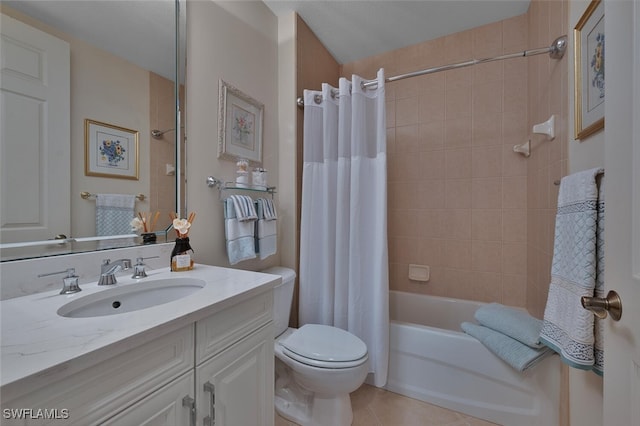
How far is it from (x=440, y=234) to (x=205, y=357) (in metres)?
1.90

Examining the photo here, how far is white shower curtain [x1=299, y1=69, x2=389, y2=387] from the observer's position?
1579 millimetres

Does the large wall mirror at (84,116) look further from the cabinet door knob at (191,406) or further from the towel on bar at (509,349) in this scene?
the towel on bar at (509,349)

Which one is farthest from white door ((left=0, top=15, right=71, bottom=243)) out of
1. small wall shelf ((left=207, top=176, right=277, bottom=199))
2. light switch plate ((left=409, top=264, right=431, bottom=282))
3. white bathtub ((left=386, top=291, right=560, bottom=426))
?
light switch plate ((left=409, top=264, right=431, bottom=282))

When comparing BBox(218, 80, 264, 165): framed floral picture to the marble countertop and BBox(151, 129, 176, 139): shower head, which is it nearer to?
BBox(151, 129, 176, 139): shower head

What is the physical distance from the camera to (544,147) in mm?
1508

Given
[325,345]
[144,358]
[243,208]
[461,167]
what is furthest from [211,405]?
[461,167]

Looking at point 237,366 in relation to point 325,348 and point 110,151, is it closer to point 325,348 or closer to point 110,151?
point 325,348

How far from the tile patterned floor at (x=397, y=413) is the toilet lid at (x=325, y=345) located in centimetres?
47

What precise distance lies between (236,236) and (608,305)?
4.40ft

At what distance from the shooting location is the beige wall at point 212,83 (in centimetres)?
129

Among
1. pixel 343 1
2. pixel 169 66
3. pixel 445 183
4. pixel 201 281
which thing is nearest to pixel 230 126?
→ pixel 169 66

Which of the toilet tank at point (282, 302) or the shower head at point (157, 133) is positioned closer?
the shower head at point (157, 133)

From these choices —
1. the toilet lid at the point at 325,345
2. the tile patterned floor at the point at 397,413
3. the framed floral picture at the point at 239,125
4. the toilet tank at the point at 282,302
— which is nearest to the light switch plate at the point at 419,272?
the tile patterned floor at the point at 397,413

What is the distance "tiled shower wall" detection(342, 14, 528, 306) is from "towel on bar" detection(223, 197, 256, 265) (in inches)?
52.7
